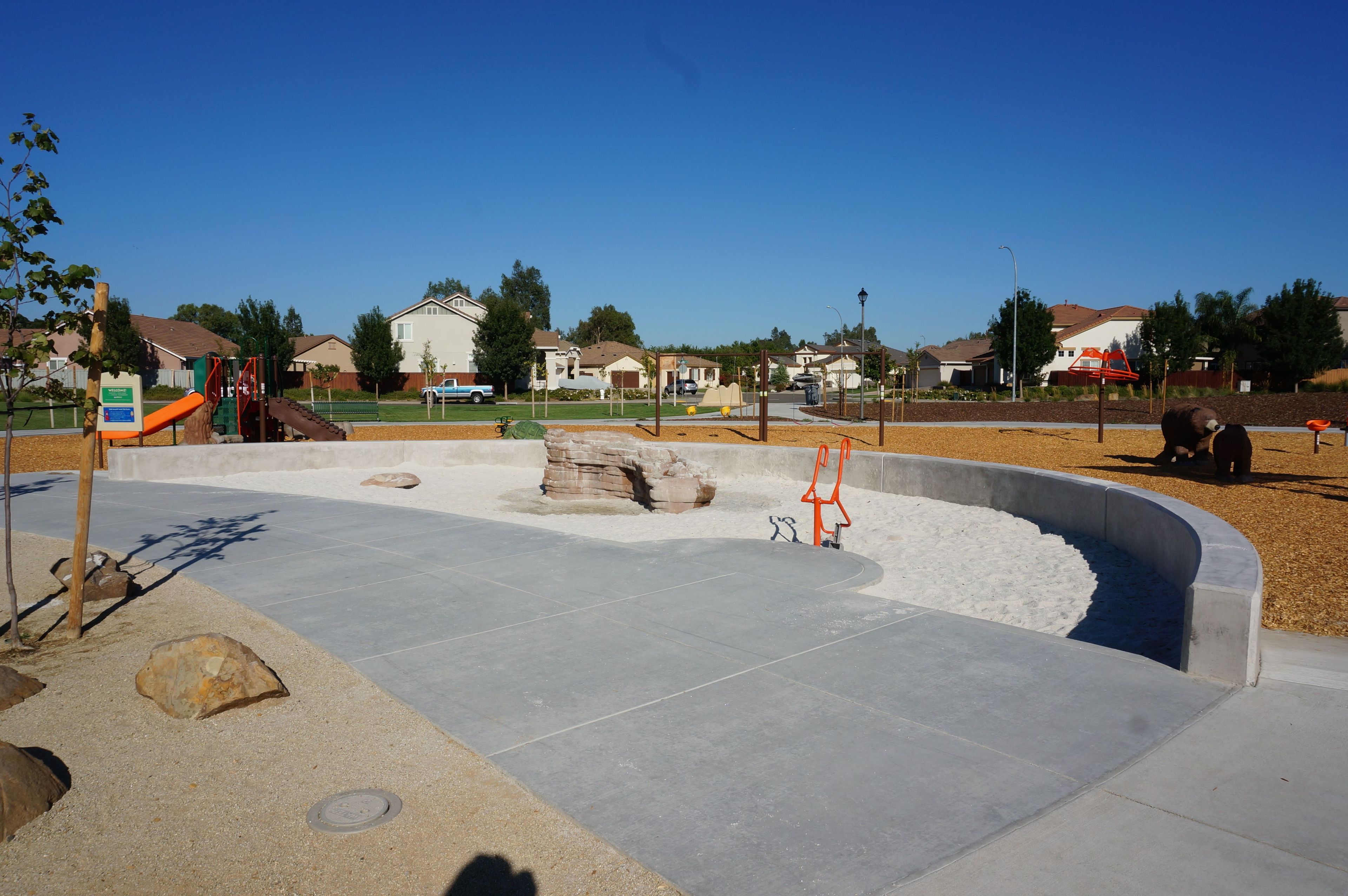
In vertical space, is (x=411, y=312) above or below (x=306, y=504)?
above

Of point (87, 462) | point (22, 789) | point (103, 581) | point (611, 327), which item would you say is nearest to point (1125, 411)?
point (103, 581)

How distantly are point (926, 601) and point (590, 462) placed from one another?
7739 mm

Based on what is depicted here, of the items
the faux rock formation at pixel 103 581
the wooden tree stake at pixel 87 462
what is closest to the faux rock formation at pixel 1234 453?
the wooden tree stake at pixel 87 462

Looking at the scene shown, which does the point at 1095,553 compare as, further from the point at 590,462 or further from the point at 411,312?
the point at 411,312

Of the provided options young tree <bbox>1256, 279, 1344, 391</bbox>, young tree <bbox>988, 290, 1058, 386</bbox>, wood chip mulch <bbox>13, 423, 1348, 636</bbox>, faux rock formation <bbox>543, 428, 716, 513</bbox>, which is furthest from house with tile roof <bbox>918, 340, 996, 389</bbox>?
faux rock formation <bbox>543, 428, 716, 513</bbox>

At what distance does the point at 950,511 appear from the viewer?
13.2 m

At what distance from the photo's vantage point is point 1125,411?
34.2 m

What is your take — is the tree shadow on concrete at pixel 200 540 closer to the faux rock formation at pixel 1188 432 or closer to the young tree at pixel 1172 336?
the faux rock formation at pixel 1188 432

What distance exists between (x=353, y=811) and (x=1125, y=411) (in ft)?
119

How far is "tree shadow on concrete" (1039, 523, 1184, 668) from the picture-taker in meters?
6.79

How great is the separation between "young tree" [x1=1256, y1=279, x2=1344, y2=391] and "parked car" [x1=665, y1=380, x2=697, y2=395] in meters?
40.7

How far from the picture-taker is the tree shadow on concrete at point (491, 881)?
3.27m

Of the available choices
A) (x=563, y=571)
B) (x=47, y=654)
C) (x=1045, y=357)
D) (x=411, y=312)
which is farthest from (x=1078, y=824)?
(x=411, y=312)

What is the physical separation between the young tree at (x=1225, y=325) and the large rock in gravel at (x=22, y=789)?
203ft
